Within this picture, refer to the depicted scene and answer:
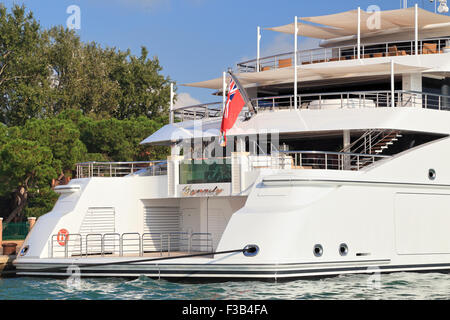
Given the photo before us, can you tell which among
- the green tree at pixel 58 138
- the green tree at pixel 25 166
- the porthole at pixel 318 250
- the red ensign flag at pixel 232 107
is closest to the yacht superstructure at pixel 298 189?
the porthole at pixel 318 250

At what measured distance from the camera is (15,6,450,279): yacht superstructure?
15.0 meters

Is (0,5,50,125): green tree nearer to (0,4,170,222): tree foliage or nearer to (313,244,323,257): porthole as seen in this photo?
(0,4,170,222): tree foliage

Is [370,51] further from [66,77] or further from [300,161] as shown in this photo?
[66,77]

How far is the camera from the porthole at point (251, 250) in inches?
576

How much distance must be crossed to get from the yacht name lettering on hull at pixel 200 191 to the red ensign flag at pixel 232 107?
1352mm

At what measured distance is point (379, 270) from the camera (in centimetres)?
1568

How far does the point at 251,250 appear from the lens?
14.7 meters

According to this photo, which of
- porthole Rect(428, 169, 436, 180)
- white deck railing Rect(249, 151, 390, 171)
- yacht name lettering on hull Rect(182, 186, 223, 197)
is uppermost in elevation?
white deck railing Rect(249, 151, 390, 171)

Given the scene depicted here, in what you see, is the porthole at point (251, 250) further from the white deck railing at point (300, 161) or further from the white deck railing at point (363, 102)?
the white deck railing at point (363, 102)

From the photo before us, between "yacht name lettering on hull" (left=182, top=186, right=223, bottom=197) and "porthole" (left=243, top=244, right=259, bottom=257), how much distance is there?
266cm

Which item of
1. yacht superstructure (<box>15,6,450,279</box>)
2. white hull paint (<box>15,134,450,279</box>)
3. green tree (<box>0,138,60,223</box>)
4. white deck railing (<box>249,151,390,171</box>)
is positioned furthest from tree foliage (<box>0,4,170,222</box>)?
white deck railing (<box>249,151,390,171</box>)

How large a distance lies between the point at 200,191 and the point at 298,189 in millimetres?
3169
